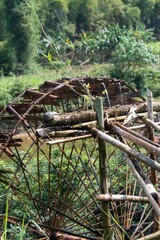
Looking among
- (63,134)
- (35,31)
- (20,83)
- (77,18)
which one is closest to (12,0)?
(35,31)

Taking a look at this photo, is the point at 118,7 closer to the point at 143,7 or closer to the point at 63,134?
the point at 143,7

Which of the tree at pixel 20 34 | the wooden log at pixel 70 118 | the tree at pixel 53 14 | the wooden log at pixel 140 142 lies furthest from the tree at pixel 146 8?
the wooden log at pixel 140 142

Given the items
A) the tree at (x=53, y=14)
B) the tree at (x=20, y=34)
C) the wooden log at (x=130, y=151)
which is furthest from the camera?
the tree at (x=53, y=14)

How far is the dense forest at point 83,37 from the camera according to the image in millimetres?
14273

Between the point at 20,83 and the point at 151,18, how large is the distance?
14888 mm

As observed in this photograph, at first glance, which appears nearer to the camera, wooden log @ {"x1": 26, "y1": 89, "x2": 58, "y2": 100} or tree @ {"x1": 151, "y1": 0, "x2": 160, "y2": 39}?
wooden log @ {"x1": 26, "y1": 89, "x2": 58, "y2": 100}

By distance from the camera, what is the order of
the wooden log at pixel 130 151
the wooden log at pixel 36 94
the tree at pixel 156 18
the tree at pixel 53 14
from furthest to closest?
the tree at pixel 156 18, the tree at pixel 53 14, the wooden log at pixel 36 94, the wooden log at pixel 130 151

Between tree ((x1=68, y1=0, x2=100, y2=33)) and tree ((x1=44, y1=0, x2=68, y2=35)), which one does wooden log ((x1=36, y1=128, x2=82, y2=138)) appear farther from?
tree ((x1=68, y1=0, x2=100, y2=33))

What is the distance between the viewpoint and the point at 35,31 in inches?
648

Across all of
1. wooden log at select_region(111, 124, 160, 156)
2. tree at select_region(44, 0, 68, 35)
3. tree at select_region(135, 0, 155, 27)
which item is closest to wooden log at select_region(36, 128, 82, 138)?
wooden log at select_region(111, 124, 160, 156)

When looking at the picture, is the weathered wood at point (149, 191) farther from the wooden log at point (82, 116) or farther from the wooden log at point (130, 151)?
the wooden log at point (82, 116)

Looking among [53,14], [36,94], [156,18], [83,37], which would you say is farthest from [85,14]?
[36,94]

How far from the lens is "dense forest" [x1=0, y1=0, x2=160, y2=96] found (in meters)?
14.3

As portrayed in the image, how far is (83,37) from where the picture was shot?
11.9 meters
